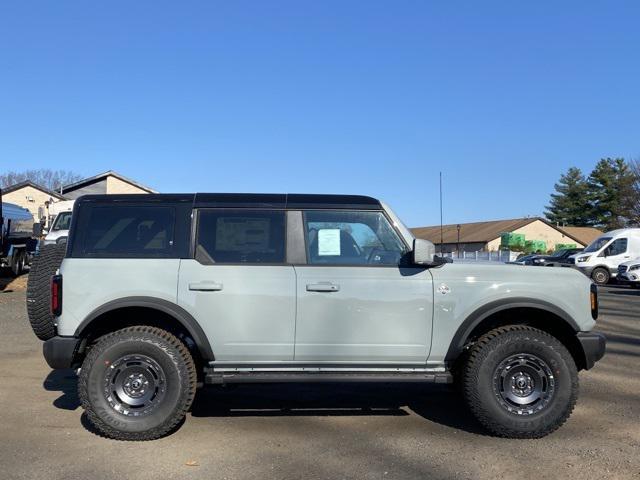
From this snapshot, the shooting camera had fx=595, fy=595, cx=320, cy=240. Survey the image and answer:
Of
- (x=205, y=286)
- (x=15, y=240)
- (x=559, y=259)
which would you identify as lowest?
(x=205, y=286)

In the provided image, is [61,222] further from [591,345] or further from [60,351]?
[591,345]

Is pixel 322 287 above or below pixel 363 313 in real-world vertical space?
above

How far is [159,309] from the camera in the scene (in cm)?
486

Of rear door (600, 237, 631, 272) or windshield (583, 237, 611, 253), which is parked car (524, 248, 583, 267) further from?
rear door (600, 237, 631, 272)

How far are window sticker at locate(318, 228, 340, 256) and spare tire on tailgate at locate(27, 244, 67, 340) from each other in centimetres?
238

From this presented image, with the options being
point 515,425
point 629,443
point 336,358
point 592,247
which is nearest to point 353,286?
point 336,358

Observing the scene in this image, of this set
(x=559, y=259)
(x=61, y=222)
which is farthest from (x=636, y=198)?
(x=61, y=222)

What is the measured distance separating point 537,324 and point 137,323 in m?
3.52

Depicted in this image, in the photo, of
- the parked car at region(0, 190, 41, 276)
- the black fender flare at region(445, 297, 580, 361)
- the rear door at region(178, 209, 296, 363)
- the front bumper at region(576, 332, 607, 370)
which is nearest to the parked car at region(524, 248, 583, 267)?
the parked car at region(0, 190, 41, 276)

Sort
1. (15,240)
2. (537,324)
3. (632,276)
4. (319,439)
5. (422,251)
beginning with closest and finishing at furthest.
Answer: (422,251)
(319,439)
(537,324)
(15,240)
(632,276)

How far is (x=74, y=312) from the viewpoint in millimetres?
4852

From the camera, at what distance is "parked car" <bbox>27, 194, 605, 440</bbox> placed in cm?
485

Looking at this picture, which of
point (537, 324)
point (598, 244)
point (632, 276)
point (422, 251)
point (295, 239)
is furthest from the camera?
point (598, 244)

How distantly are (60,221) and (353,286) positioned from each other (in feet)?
49.4
